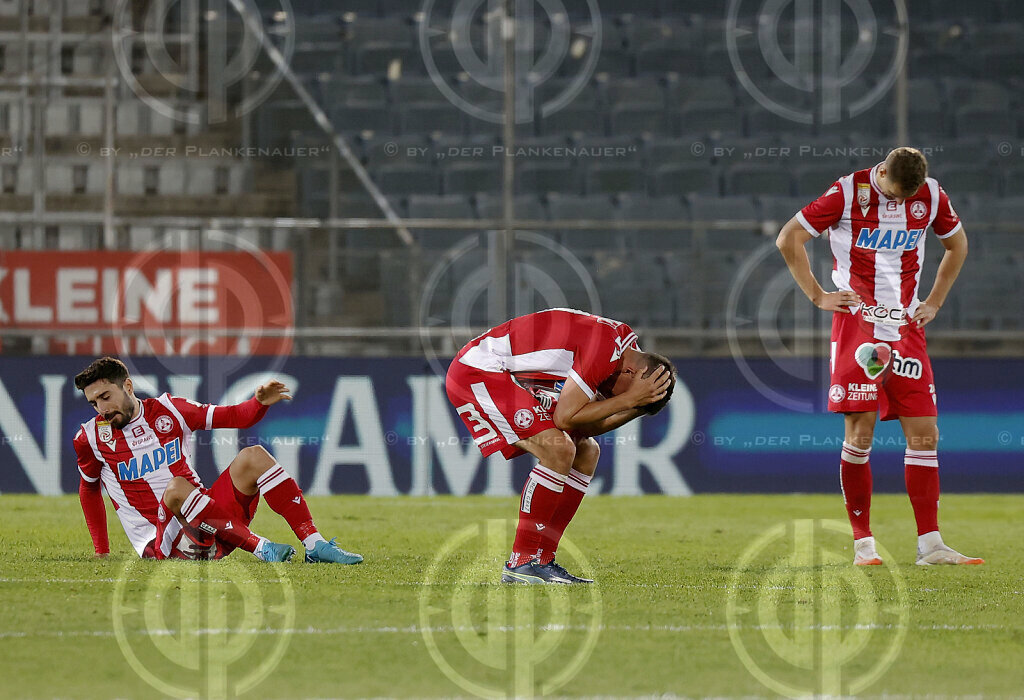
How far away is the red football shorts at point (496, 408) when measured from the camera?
16.6 ft

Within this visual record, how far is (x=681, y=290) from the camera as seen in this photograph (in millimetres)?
10195

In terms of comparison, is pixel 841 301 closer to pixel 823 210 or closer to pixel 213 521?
pixel 823 210

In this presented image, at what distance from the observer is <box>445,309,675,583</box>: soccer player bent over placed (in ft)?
16.0

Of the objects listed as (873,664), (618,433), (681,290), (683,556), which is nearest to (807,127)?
(681,290)

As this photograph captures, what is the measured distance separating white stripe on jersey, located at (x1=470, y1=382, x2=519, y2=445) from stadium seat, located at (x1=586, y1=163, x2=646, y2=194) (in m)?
7.16

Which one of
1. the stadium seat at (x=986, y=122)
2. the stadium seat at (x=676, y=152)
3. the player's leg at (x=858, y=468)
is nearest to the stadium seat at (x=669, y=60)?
the stadium seat at (x=676, y=152)

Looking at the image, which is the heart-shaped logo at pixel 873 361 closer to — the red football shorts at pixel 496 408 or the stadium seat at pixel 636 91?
the red football shorts at pixel 496 408

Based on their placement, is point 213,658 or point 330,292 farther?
point 330,292

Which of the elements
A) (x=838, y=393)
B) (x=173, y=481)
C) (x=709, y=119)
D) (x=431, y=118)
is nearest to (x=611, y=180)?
(x=709, y=119)

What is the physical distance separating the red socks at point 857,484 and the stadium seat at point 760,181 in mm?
6514

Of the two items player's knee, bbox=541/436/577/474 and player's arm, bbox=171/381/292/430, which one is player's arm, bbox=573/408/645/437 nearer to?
player's knee, bbox=541/436/577/474

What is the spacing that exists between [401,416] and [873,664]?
608cm

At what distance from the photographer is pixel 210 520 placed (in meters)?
5.35

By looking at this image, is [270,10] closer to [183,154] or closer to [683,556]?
[183,154]
